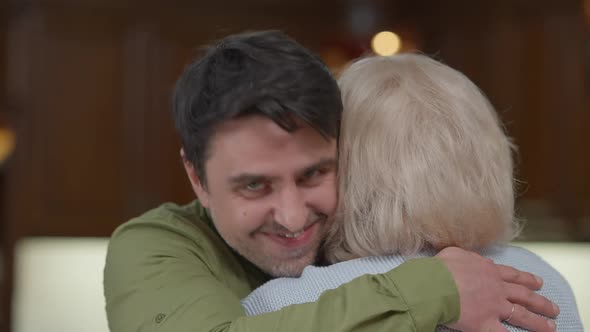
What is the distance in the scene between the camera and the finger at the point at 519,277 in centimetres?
100

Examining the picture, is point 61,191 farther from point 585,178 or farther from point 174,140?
point 585,178

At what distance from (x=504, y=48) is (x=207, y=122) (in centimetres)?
262

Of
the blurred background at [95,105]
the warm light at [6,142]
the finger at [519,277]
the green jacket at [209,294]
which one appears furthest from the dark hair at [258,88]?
the warm light at [6,142]

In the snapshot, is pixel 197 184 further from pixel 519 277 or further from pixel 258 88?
pixel 519 277

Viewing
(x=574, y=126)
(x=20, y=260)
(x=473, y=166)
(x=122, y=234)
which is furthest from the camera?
(x=20, y=260)

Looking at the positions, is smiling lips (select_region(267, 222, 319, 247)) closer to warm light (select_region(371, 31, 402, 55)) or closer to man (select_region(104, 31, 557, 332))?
man (select_region(104, 31, 557, 332))

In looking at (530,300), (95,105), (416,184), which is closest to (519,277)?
(530,300)

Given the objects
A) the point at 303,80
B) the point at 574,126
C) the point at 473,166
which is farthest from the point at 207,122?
the point at 574,126

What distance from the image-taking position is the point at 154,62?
3.71 meters

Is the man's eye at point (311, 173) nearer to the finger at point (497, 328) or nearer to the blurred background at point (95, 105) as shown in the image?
the finger at point (497, 328)

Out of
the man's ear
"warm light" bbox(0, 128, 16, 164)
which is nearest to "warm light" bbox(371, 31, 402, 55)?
"warm light" bbox(0, 128, 16, 164)

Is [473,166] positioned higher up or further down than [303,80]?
further down

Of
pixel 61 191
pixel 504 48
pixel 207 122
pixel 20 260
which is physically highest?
pixel 207 122

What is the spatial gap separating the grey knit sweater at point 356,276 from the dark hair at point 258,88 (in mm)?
175
